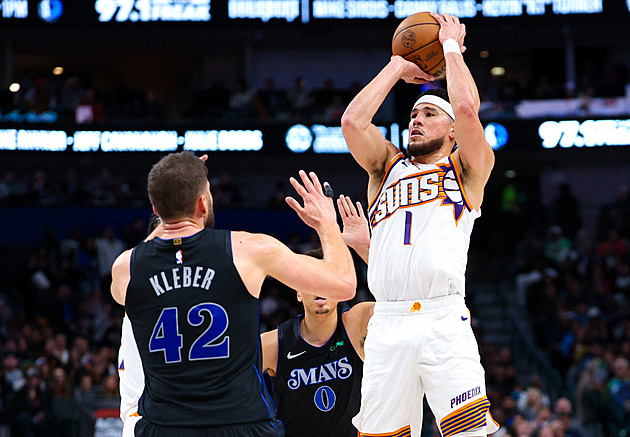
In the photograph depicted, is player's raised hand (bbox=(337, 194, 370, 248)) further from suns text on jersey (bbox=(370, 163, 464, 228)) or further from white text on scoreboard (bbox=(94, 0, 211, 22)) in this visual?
white text on scoreboard (bbox=(94, 0, 211, 22))

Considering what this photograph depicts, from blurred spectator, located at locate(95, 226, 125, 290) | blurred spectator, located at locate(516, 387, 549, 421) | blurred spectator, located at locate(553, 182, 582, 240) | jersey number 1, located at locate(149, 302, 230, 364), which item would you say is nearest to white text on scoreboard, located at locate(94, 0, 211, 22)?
blurred spectator, located at locate(95, 226, 125, 290)

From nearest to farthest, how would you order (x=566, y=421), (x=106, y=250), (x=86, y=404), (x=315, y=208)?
1. (x=315, y=208)
2. (x=566, y=421)
3. (x=86, y=404)
4. (x=106, y=250)

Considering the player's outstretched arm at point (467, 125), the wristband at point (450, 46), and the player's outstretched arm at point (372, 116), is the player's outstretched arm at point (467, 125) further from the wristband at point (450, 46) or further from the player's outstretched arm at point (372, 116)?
the player's outstretched arm at point (372, 116)

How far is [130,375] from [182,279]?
2.07 m

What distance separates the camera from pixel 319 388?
20.5 feet

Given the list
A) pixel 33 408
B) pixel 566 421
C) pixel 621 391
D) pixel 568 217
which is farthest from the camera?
pixel 568 217

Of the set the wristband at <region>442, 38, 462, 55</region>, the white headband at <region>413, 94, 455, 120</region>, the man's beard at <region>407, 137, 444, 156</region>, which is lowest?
the man's beard at <region>407, 137, 444, 156</region>

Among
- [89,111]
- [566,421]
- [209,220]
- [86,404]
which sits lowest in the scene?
[566,421]

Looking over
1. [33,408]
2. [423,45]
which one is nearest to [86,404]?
[33,408]

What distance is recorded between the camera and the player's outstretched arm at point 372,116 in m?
5.44

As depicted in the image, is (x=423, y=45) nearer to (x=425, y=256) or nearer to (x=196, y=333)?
(x=425, y=256)

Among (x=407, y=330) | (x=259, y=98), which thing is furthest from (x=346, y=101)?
(x=407, y=330)

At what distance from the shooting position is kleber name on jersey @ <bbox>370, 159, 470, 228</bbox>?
5375 mm

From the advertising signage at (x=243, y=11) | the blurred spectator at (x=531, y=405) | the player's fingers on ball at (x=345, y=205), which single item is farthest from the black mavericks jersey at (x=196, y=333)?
the advertising signage at (x=243, y=11)
